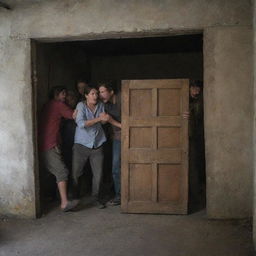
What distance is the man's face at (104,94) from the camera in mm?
5168

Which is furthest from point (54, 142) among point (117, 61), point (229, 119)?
point (117, 61)

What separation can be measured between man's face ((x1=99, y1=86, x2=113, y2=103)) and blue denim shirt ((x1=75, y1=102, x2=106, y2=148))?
0.10 metres

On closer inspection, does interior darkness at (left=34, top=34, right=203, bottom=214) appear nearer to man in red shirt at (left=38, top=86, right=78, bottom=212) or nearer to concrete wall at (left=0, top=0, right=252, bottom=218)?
man in red shirt at (left=38, top=86, right=78, bottom=212)

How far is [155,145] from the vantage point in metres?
4.88

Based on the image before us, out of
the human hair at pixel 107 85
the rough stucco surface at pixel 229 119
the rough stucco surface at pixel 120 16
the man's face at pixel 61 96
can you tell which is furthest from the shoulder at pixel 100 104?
the rough stucco surface at pixel 229 119

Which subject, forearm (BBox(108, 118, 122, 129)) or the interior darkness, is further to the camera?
the interior darkness

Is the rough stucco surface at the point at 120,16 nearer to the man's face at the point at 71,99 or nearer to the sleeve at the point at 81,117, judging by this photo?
the sleeve at the point at 81,117

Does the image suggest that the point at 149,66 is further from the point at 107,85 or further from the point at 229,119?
the point at 229,119

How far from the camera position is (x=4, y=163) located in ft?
16.4

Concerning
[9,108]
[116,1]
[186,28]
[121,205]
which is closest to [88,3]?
[116,1]

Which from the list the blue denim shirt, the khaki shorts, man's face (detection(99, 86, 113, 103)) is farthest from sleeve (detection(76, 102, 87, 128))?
the khaki shorts

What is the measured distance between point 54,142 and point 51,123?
0.27 metres

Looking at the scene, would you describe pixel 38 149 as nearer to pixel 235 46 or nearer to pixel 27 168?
pixel 27 168

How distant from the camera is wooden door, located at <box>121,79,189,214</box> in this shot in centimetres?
482
